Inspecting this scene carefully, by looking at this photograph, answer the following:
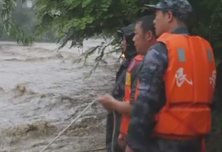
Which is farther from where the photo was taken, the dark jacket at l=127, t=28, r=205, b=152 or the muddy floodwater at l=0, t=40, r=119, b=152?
the muddy floodwater at l=0, t=40, r=119, b=152

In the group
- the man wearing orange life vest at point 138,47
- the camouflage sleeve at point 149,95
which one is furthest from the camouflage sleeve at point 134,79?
the camouflage sleeve at point 149,95

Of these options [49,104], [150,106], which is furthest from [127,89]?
[49,104]

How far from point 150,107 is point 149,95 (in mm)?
71

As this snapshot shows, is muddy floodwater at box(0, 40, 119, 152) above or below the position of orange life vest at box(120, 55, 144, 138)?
below

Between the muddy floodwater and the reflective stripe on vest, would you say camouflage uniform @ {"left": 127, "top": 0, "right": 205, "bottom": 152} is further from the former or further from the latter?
the muddy floodwater

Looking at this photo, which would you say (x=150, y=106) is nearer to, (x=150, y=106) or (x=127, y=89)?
(x=150, y=106)

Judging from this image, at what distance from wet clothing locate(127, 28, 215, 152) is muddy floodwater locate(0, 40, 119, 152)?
4.17 metres

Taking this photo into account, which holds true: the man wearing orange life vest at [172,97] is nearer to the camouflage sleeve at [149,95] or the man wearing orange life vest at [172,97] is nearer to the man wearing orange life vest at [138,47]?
the camouflage sleeve at [149,95]

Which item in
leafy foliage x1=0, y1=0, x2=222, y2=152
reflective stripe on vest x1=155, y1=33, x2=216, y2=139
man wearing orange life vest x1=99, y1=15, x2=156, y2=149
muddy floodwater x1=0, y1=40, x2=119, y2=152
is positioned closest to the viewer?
reflective stripe on vest x1=155, y1=33, x2=216, y2=139

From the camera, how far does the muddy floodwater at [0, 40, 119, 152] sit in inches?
307

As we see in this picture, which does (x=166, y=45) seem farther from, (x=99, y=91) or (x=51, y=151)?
(x=99, y=91)

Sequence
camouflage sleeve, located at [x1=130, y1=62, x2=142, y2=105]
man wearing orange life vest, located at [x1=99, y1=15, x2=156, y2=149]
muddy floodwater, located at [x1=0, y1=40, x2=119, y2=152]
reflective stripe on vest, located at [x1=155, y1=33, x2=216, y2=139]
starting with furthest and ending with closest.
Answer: muddy floodwater, located at [x1=0, y1=40, x2=119, y2=152] → man wearing orange life vest, located at [x1=99, y1=15, x2=156, y2=149] → camouflage sleeve, located at [x1=130, y1=62, x2=142, y2=105] → reflective stripe on vest, located at [x1=155, y1=33, x2=216, y2=139]

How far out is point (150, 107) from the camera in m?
3.16

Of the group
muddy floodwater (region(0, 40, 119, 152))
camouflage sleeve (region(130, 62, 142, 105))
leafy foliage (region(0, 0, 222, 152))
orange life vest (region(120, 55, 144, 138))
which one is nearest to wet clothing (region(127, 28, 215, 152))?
camouflage sleeve (region(130, 62, 142, 105))
